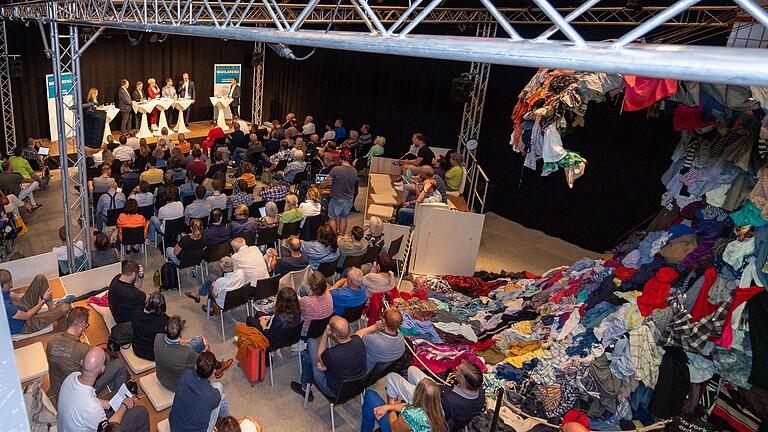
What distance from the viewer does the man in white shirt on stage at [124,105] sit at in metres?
13.4

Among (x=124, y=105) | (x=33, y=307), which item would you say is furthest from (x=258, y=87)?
(x=33, y=307)

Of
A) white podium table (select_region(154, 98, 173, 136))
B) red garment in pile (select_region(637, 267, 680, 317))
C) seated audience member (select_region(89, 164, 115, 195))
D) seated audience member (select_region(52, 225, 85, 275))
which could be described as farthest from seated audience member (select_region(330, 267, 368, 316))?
white podium table (select_region(154, 98, 173, 136))

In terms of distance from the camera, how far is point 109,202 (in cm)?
744

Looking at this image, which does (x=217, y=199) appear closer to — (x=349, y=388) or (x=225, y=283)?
(x=225, y=283)

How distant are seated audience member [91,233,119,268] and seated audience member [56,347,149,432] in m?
2.72

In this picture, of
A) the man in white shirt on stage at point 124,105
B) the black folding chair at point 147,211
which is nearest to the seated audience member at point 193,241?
the black folding chair at point 147,211

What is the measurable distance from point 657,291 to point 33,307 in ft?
18.8

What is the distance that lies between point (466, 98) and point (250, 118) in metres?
10.1

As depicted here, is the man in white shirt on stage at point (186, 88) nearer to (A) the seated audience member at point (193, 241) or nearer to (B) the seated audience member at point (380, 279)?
(A) the seated audience member at point (193, 241)

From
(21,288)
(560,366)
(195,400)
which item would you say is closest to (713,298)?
(560,366)

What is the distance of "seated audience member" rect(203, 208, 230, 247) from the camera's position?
21.5ft

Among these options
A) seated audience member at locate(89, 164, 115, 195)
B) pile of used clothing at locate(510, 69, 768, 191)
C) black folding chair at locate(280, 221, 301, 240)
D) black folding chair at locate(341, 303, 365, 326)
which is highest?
pile of used clothing at locate(510, 69, 768, 191)

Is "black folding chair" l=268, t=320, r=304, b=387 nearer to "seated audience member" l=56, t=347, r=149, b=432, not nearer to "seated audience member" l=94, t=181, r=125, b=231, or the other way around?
"seated audience member" l=56, t=347, r=149, b=432

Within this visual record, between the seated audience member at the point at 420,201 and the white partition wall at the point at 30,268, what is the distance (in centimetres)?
445
